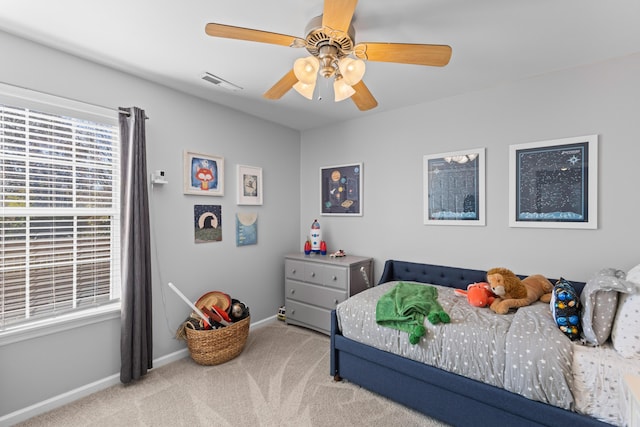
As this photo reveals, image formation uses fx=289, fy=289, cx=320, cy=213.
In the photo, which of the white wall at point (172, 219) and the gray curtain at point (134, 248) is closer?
the white wall at point (172, 219)

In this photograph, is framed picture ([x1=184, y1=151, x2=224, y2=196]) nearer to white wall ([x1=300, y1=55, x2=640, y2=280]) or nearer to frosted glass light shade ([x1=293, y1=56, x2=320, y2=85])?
white wall ([x1=300, y1=55, x2=640, y2=280])

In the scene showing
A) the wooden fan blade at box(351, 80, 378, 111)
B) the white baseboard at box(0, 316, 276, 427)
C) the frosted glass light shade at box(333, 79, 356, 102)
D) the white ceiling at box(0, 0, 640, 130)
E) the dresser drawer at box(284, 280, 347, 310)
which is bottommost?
the white baseboard at box(0, 316, 276, 427)

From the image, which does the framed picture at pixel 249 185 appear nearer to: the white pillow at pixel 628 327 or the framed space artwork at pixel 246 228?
the framed space artwork at pixel 246 228

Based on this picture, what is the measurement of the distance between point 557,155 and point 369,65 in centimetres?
171

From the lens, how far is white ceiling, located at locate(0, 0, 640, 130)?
165cm

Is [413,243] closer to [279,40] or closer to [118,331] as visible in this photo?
[279,40]

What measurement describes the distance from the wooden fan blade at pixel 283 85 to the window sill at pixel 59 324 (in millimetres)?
2132

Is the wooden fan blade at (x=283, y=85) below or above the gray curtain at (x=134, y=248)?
above

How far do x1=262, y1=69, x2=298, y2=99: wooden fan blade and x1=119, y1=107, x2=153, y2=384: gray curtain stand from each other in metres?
1.22

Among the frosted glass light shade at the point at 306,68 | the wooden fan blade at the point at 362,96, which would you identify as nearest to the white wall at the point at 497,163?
the wooden fan blade at the point at 362,96

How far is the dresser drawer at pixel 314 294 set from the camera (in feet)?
10.4

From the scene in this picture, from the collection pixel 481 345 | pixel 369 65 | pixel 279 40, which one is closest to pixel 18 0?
pixel 279 40

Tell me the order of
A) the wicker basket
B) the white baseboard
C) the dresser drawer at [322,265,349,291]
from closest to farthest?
the white baseboard, the wicker basket, the dresser drawer at [322,265,349,291]

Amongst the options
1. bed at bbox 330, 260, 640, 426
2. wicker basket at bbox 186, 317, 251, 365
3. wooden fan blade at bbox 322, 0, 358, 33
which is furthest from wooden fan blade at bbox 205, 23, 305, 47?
wicker basket at bbox 186, 317, 251, 365
